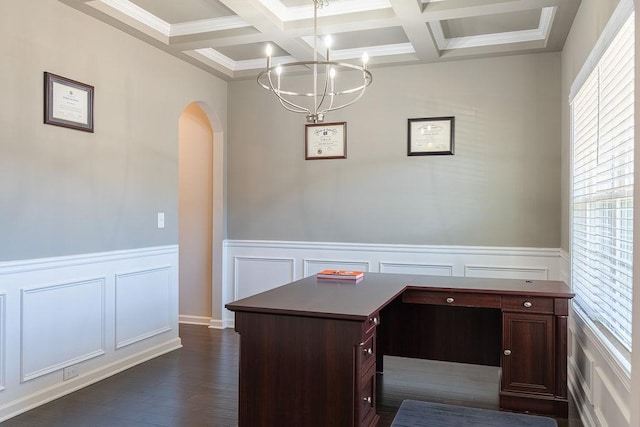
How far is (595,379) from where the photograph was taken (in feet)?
8.68

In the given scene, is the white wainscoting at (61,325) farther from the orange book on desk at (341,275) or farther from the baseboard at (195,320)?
the baseboard at (195,320)

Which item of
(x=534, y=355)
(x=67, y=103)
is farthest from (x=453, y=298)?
(x=67, y=103)

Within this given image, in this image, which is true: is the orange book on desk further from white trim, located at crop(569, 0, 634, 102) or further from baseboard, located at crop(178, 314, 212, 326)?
baseboard, located at crop(178, 314, 212, 326)

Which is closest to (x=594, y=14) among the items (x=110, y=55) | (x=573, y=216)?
(x=573, y=216)

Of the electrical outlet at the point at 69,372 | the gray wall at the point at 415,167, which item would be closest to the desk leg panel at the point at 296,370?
the electrical outlet at the point at 69,372

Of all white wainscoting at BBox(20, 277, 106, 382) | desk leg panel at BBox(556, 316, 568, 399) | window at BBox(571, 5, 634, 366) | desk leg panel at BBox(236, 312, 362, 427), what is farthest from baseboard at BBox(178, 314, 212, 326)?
window at BBox(571, 5, 634, 366)

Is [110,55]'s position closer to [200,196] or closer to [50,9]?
[50,9]

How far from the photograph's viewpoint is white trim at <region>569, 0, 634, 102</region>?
202 centimetres

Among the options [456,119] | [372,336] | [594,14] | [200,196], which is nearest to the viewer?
[372,336]

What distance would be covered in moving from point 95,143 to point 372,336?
2.42 metres

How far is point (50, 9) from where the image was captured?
10.6ft

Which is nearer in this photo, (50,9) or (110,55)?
(50,9)

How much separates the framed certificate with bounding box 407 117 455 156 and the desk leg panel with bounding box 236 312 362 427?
2.68m

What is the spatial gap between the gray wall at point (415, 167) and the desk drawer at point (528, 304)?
56.5 inches
